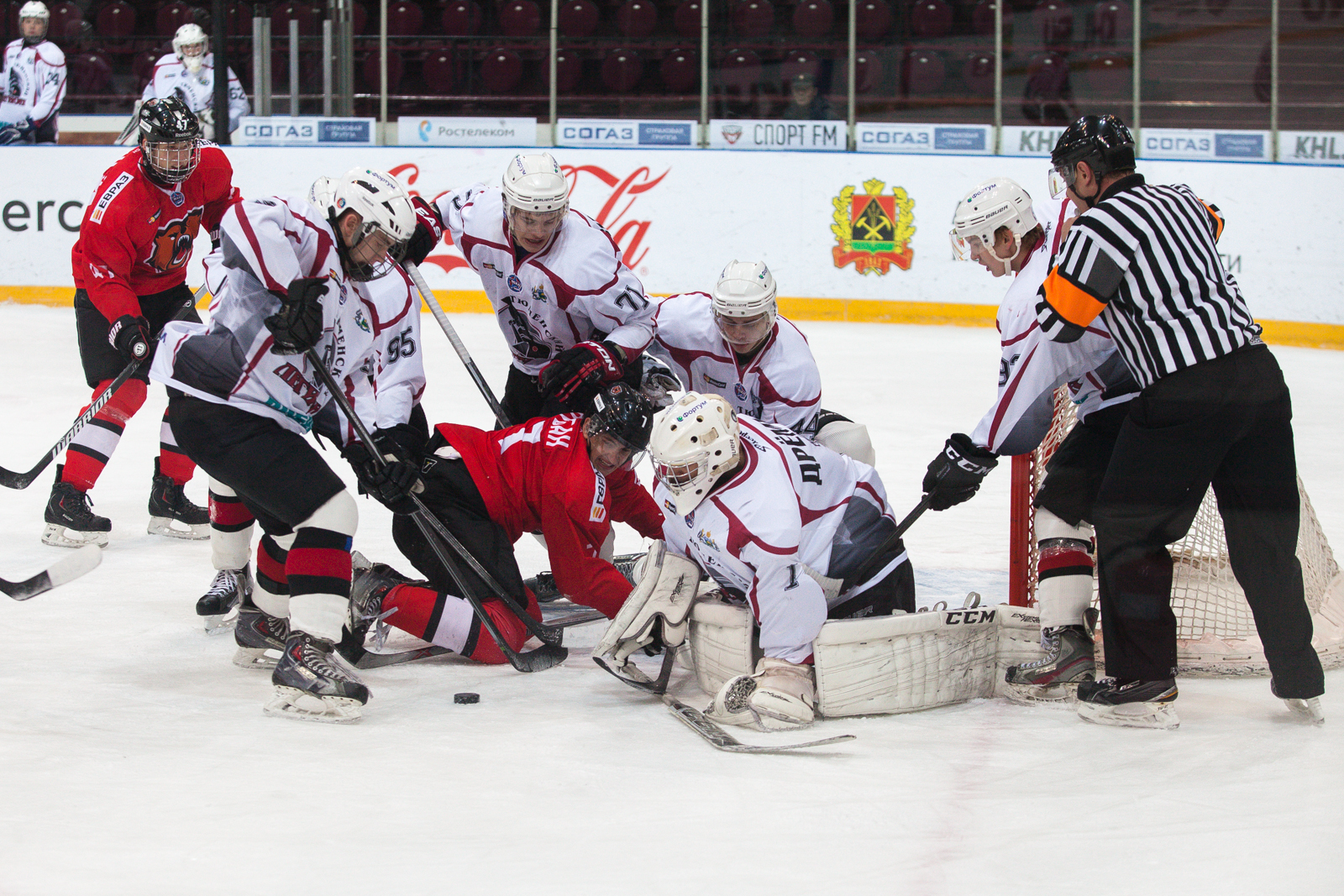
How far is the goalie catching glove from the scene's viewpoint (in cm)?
266

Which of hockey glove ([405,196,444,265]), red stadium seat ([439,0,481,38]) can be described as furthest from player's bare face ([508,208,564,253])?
red stadium seat ([439,0,481,38])

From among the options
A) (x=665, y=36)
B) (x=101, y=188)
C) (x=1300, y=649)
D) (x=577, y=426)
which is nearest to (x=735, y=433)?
(x=577, y=426)

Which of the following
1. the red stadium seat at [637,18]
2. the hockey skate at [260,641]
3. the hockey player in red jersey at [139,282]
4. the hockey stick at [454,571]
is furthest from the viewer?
the red stadium seat at [637,18]

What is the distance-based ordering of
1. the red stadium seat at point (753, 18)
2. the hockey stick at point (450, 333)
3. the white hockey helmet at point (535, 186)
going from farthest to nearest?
the red stadium seat at point (753, 18) → the hockey stick at point (450, 333) → the white hockey helmet at point (535, 186)

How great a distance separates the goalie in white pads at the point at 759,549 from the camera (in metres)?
2.45

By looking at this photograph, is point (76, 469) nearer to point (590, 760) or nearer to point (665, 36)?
point (590, 760)

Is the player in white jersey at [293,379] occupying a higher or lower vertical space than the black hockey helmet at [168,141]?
lower

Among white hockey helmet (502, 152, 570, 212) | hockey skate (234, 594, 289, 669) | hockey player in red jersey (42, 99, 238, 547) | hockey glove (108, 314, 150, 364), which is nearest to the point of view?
hockey skate (234, 594, 289, 669)

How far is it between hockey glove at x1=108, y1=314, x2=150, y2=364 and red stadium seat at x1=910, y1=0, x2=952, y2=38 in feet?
19.1

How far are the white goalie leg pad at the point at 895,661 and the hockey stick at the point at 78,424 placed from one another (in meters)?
2.15

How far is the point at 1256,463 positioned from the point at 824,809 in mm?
1038

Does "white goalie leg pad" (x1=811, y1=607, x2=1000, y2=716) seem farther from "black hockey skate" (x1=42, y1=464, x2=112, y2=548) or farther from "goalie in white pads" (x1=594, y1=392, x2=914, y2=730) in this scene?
"black hockey skate" (x1=42, y1=464, x2=112, y2=548)

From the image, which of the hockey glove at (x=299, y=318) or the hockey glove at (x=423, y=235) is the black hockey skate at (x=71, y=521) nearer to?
the hockey glove at (x=423, y=235)

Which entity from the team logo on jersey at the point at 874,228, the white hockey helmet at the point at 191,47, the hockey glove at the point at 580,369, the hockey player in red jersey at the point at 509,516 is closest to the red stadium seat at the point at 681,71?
the team logo on jersey at the point at 874,228
